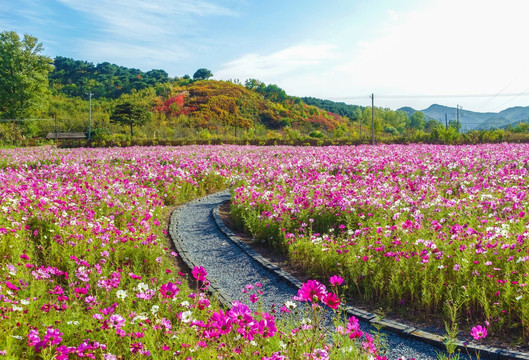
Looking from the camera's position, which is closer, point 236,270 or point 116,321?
point 116,321

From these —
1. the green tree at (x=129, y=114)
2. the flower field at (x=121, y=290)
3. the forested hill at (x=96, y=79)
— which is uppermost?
the forested hill at (x=96, y=79)

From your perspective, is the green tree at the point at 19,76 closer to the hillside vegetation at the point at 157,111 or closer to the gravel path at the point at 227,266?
the hillside vegetation at the point at 157,111

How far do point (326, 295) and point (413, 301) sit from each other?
2.93 metres

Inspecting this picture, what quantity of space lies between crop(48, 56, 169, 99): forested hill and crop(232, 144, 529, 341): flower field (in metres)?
84.0

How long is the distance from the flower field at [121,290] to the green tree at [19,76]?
47.2 meters

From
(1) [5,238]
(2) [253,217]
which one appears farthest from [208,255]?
(1) [5,238]

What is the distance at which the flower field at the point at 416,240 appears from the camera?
4.16m

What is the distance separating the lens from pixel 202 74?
379ft

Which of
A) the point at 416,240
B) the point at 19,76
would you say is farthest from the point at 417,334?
the point at 19,76

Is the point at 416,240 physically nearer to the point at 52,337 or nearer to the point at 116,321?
the point at 116,321

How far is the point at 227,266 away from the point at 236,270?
24 cm

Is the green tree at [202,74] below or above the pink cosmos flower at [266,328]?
above

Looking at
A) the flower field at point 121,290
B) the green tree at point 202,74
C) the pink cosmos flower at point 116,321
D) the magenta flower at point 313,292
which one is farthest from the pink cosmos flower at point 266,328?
the green tree at point 202,74

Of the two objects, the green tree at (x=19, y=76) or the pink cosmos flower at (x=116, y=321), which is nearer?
the pink cosmos flower at (x=116, y=321)
